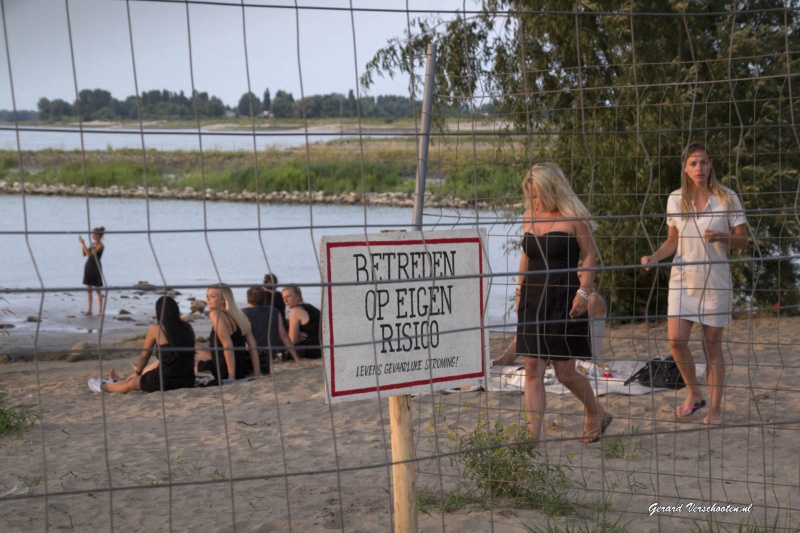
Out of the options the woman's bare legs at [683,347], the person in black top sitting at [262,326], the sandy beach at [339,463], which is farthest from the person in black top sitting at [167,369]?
the woman's bare legs at [683,347]

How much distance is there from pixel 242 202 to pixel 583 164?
2844 centimetres

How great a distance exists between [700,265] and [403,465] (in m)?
2.77

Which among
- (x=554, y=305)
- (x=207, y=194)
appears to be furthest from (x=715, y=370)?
(x=207, y=194)

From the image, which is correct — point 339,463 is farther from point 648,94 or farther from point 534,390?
point 648,94

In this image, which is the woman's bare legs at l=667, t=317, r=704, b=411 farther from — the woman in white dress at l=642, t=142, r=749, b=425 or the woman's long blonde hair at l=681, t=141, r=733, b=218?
the woman's long blonde hair at l=681, t=141, r=733, b=218

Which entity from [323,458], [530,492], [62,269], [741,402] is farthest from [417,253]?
[62,269]

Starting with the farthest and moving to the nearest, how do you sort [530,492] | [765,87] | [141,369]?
[765,87]
[141,369]
[530,492]

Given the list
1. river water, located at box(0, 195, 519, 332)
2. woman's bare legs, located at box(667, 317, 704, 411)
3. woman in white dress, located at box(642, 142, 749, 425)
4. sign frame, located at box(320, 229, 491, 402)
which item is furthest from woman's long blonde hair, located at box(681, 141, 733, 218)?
river water, located at box(0, 195, 519, 332)

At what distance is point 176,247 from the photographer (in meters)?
22.6

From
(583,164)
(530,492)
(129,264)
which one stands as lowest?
→ (129,264)

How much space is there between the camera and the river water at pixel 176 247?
14016mm

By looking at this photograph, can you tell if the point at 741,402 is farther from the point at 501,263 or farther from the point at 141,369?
the point at 501,263

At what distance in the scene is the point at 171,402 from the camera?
630 centimetres

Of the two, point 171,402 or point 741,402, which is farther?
point 171,402
